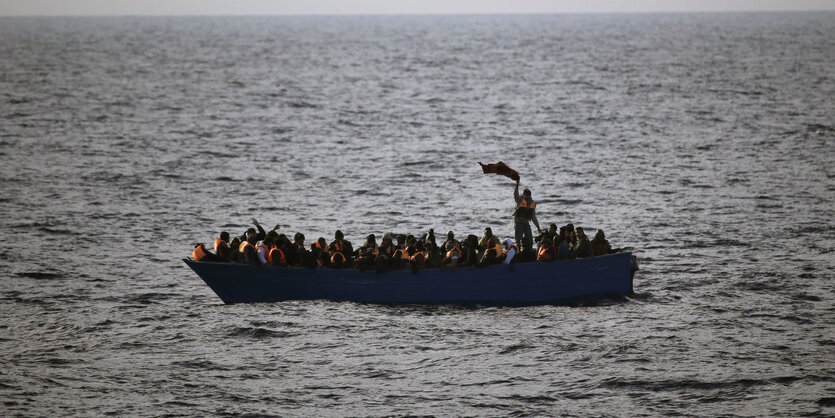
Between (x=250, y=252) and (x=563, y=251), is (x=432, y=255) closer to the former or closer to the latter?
(x=563, y=251)

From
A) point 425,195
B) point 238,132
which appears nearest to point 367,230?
point 425,195

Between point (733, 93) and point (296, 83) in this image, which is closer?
point (733, 93)

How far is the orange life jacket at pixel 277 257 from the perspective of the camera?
95.0ft

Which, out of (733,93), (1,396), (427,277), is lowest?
(1,396)

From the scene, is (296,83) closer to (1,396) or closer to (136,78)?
(136,78)

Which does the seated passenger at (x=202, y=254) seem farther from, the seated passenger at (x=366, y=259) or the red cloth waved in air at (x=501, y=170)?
the red cloth waved in air at (x=501, y=170)

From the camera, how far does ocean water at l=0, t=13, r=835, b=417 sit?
2403 centimetres

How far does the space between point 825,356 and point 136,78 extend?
351 feet

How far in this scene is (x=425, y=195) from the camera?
50031 millimetres

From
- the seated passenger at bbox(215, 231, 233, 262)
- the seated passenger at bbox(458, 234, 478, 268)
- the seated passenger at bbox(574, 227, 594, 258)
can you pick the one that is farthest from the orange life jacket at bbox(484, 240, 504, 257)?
the seated passenger at bbox(215, 231, 233, 262)

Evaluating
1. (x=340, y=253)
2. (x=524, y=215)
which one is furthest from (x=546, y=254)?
(x=340, y=253)

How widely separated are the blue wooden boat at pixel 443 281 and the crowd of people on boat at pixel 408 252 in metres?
0.23

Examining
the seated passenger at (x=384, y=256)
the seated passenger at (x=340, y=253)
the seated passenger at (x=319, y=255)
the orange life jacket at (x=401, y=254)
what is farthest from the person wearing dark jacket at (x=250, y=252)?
the orange life jacket at (x=401, y=254)

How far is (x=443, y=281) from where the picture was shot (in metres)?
29.0
